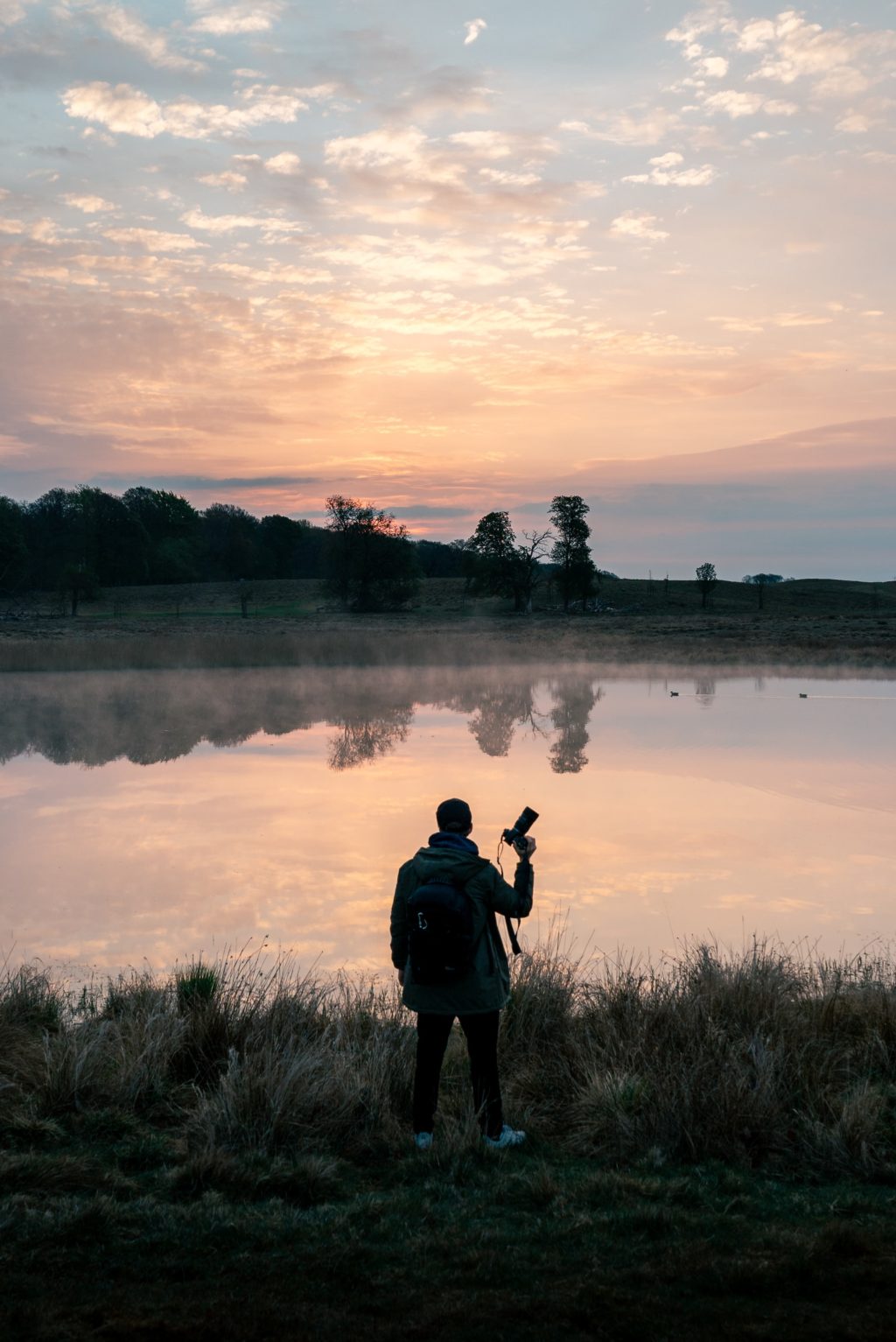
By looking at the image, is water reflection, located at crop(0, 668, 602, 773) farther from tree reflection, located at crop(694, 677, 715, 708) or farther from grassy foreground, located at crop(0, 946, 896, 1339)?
grassy foreground, located at crop(0, 946, 896, 1339)

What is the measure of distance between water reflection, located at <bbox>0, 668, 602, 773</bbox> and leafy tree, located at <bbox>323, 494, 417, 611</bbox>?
134 feet

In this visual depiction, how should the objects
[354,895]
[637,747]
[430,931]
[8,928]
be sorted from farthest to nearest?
[637,747], [354,895], [8,928], [430,931]

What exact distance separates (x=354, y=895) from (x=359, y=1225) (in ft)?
23.6

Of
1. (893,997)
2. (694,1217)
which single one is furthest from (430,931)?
(893,997)

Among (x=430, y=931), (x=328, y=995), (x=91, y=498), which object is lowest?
(x=328, y=995)

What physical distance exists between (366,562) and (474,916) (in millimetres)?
81345

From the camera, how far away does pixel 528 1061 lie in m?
8.28

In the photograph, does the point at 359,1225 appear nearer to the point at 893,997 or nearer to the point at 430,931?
the point at 430,931

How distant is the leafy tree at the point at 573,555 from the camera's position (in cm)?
8744

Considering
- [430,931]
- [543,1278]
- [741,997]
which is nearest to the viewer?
[543,1278]

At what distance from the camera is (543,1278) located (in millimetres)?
5082

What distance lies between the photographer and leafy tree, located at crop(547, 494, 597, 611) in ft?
287

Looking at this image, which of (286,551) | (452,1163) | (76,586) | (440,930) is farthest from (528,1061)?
(286,551)

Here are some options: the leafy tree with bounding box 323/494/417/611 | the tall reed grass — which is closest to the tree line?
the leafy tree with bounding box 323/494/417/611
